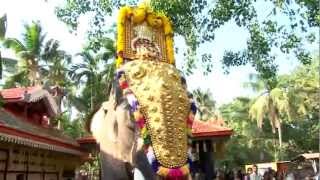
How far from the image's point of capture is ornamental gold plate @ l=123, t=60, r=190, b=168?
6.93 meters

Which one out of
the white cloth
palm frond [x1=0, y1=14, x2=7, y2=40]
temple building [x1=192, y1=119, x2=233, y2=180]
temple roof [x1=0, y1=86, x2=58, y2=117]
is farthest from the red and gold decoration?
temple roof [x1=0, y1=86, x2=58, y2=117]

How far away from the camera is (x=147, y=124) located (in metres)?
7.12

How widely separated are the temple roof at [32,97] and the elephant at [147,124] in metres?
7.65

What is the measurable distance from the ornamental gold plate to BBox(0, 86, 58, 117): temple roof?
7.98 metres

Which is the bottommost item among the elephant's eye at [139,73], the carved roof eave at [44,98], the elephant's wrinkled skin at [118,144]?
the elephant's wrinkled skin at [118,144]

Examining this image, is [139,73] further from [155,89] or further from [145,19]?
[145,19]

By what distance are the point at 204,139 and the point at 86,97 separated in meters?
15.5

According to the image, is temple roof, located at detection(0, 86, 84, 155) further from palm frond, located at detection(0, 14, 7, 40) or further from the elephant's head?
the elephant's head

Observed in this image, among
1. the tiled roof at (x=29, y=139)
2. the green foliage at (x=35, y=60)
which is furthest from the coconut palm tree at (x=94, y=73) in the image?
the tiled roof at (x=29, y=139)

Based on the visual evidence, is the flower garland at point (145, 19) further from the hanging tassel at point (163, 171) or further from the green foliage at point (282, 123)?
the green foliage at point (282, 123)

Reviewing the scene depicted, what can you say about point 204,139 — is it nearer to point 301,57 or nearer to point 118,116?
point 301,57

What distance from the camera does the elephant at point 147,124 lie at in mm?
6945

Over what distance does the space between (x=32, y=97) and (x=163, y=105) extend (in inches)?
364

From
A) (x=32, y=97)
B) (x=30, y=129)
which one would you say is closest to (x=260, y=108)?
(x=32, y=97)
